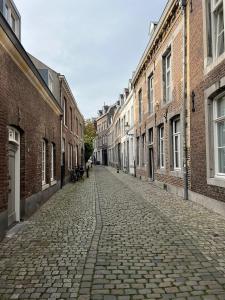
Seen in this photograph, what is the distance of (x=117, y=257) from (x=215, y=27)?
704 cm

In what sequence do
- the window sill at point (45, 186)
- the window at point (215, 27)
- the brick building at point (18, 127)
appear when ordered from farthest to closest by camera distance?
the window sill at point (45, 186)
the window at point (215, 27)
the brick building at point (18, 127)

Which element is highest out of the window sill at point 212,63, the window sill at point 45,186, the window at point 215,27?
the window at point 215,27

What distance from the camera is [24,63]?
8.54 meters

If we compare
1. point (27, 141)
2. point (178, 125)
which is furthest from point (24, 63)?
point (178, 125)

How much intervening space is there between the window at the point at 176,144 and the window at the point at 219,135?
4.06m

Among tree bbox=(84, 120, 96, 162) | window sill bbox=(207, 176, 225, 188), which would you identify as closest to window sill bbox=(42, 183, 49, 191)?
window sill bbox=(207, 176, 225, 188)

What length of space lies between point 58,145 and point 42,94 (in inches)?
207

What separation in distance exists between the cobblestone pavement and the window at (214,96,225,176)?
1.26 meters

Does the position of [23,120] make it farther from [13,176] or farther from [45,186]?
[45,186]

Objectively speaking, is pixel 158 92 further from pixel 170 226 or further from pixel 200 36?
pixel 170 226

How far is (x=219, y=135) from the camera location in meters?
9.09

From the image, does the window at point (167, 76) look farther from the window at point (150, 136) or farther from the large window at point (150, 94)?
the window at point (150, 136)

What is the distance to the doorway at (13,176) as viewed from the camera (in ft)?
25.8

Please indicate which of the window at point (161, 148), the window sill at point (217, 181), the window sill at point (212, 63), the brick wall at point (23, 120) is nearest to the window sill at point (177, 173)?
the window at point (161, 148)
